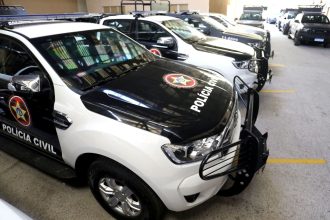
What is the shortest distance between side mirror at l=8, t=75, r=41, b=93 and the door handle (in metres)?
0.26

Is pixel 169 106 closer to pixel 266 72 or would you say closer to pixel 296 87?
pixel 266 72

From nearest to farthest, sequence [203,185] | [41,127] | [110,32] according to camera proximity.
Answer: [203,185]
[41,127]
[110,32]

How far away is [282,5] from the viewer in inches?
1284

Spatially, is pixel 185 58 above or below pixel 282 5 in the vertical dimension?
below

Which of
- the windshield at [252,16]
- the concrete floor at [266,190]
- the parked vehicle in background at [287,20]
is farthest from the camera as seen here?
the parked vehicle in background at [287,20]

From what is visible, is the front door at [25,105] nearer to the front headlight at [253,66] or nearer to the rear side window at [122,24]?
the rear side window at [122,24]

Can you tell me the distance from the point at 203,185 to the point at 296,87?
4723 mm

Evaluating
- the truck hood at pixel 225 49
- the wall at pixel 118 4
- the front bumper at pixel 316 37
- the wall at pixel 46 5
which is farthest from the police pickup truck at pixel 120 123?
the wall at pixel 118 4

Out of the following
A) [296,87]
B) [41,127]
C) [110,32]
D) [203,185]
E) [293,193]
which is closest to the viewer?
[203,185]

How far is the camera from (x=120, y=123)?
1724mm

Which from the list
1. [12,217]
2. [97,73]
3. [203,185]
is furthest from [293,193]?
[12,217]

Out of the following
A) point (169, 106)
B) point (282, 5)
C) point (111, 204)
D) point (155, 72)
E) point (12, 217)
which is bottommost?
point (111, 204)

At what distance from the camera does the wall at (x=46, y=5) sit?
13608mm

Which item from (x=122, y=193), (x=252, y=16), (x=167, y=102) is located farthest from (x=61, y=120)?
(x=252, y=16)
